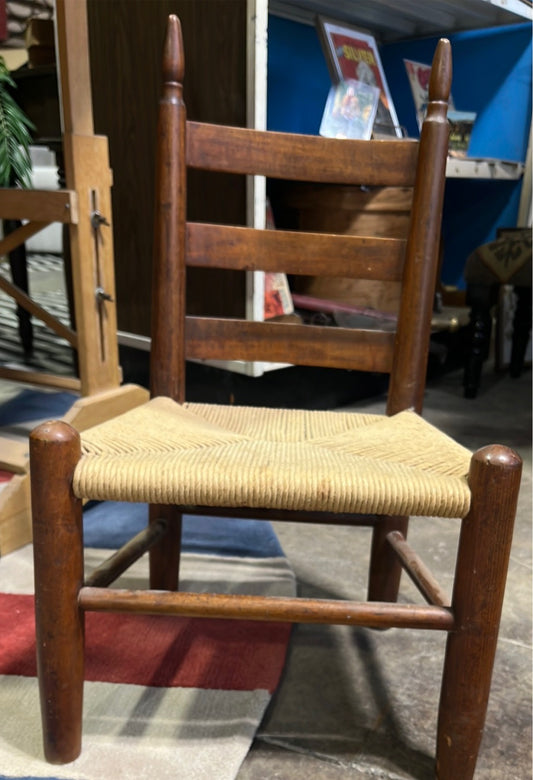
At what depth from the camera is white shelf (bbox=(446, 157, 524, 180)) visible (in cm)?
204

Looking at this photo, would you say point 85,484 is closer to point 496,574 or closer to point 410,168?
point 496,574

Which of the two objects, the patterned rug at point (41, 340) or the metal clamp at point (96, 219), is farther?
the patterned rug at point (41, 340)

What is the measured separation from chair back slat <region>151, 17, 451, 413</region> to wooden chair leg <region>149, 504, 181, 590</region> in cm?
18

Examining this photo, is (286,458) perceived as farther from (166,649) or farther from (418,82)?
(418,82)

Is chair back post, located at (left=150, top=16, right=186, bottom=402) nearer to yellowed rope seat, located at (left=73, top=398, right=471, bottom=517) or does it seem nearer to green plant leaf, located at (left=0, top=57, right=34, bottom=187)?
yellowed rope seat, located at (left=73, top=398, right=471, bottom=517)

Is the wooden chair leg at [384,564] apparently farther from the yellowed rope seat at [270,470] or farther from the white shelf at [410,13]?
the white shelf at [410,13]

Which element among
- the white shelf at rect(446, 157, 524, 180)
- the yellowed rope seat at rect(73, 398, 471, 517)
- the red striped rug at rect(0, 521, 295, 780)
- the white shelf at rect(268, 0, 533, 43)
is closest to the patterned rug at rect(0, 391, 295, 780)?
the red striped rug at rect(0, 521, 295, 780)

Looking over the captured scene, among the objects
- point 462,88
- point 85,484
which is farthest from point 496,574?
point 462,88

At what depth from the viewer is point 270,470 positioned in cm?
65

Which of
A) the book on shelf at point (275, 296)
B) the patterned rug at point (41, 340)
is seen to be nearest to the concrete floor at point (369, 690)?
the book on shelf at point (275, 296)

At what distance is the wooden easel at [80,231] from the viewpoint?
1200 mm

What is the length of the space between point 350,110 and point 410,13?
57 cm

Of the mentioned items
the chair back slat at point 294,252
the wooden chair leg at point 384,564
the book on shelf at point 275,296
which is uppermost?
the chair back slat at point 294,252

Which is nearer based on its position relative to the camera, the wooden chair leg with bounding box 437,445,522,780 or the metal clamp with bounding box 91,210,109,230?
the wooden chair leg with bounding box 437,445,522,780
